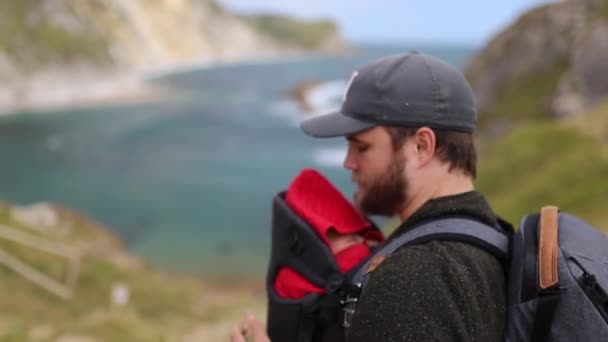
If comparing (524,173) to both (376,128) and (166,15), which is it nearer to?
(376,128)

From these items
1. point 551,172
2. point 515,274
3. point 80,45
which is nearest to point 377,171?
point 515,274

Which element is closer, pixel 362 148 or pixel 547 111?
pixel 362 148

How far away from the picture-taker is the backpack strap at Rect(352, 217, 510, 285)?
2.61m

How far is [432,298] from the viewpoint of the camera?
2332 mm

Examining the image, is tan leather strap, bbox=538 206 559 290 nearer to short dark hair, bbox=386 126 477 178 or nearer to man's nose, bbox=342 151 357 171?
short dark hair, bbox=386 126 477 178

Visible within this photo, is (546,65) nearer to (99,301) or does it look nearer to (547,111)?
(547,111)

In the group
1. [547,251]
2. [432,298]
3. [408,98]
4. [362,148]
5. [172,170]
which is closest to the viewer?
[432,298]

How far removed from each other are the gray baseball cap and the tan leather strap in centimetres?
54

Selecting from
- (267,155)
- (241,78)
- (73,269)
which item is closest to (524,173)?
(73,269)

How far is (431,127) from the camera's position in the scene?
2.83 metres

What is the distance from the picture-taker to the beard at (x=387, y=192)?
2.90 meters

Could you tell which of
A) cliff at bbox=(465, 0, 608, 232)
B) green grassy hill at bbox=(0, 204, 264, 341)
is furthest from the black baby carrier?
cliff at bbox=(465, 0, 608, 232)

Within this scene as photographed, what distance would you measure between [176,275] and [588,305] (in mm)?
31452

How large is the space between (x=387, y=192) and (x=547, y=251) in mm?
730
